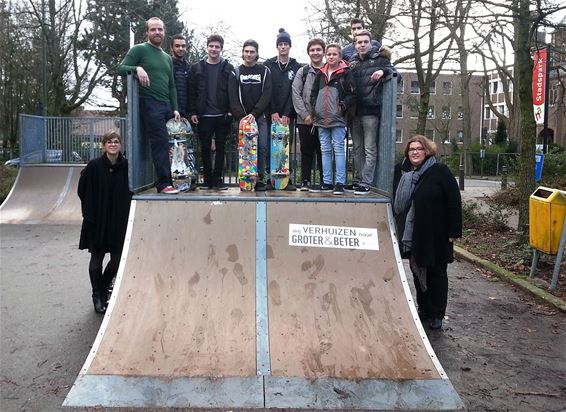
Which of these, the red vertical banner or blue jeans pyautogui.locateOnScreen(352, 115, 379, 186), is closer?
blue jeans pyautogui.locateOnScreen(352, 115, 379, 186)

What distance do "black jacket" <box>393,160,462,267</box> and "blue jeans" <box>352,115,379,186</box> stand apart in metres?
1.23

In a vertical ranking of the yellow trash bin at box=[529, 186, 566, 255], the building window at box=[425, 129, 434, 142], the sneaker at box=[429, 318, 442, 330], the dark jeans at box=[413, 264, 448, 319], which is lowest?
the sneaker at box=[429, 318, 442, 330]

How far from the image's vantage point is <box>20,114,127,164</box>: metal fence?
18.0 meters

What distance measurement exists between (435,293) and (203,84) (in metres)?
3.59

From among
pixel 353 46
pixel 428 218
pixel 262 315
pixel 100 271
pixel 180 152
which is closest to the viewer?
pixel 262 315

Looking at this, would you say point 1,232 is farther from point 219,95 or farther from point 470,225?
point 470,225

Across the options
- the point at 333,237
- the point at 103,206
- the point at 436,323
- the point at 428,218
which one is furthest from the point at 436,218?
the point at 103,206

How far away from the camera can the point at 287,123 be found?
6707 millimetres

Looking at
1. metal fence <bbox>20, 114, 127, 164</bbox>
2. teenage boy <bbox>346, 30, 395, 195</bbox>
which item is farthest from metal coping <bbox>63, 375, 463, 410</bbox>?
metal fence <bbox>20, 114, 127, 164</bbox>

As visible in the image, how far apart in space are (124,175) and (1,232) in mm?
7878

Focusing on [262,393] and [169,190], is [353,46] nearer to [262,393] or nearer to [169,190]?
[169,190]

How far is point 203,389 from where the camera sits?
3.79 metres

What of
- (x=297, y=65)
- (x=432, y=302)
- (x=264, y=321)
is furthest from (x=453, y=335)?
(x=297, y=65)

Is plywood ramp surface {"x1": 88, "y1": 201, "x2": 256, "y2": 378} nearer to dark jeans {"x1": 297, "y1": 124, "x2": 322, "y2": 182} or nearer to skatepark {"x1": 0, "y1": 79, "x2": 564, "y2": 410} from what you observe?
skatepark {"x1": 0, "y1": 79, "x2": 564, "y2": 410}
